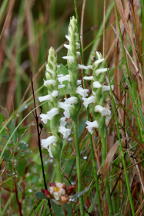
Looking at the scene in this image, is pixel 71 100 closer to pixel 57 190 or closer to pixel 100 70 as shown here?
pixel 100 70

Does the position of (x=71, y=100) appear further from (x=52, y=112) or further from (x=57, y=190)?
(x=57, y=190)

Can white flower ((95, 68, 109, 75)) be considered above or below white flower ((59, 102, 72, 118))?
above

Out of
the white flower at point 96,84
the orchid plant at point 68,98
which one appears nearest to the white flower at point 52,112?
the orchid plant at point 68,98

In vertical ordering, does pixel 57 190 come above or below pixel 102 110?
below

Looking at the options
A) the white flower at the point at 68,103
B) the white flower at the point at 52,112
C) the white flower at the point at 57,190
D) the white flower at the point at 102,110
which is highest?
the white flower at the point at 68,103

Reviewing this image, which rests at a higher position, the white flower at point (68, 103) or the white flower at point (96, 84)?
the white flower at point (96, 84)

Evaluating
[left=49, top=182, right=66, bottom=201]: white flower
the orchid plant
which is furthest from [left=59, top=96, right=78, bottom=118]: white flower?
[left=49, top=182, right=66, bottom=201]: white flower

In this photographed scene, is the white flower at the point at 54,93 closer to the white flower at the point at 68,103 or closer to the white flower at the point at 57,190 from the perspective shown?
the white flower at the point at 68,103

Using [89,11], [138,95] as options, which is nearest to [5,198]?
[138,95]

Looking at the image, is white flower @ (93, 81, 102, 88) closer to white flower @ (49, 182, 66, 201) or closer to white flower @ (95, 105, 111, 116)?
white flower @ (95, 105, 111, 116)

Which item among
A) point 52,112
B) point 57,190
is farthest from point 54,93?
point 57,190

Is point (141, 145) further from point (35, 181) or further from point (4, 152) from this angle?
point (35, 181)

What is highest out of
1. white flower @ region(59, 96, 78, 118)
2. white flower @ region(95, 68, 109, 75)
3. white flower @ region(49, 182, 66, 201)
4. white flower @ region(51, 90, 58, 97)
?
white flower @ region(95, 68, 109, 75)
